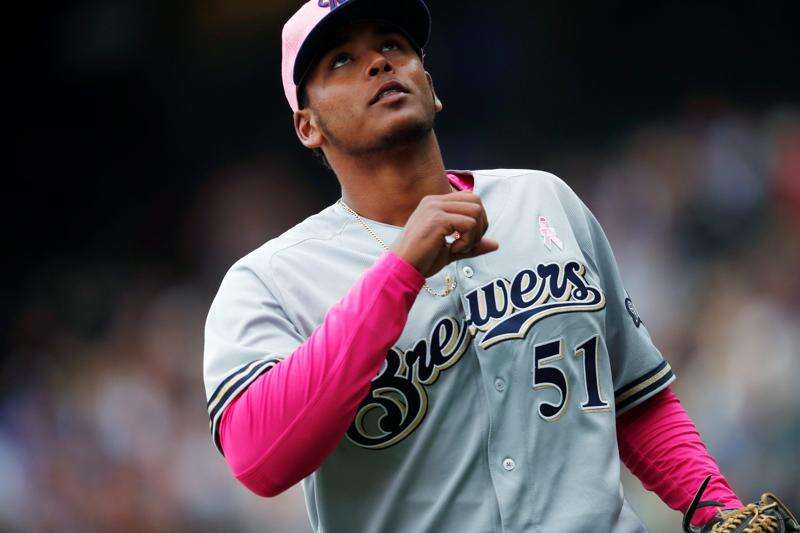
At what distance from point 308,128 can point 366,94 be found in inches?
8.6

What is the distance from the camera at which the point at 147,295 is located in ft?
18.6

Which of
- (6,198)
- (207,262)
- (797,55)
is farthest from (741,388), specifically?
(6,198)

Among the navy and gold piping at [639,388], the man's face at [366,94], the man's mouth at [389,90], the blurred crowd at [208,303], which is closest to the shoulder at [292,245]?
the man's face at [366,94]

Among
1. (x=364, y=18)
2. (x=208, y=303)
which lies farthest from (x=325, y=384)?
(x=208, y=303)

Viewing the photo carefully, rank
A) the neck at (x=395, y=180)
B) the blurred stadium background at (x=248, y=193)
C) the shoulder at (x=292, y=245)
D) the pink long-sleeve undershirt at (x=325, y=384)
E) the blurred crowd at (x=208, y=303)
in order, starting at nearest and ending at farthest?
1. the pink long-sleeve undershirt at (x=325, y=384)
2. the shoulder at (x=292, y=245)
3. the neck at (x=395, y=180)
4. the blurred crowd at (x=208, y=303)
5. the blurred stadium background at (x=248, y=193)

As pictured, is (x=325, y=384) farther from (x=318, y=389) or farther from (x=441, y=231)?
(x=441, y=231)

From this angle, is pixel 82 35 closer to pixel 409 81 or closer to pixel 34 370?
pixel 34 370

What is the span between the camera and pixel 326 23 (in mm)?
2045

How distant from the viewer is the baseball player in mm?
1675

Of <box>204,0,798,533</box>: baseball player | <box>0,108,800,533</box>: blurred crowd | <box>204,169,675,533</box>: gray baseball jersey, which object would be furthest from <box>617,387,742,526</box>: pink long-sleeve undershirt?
<box>0,108,800,533</box>: blurred crowd

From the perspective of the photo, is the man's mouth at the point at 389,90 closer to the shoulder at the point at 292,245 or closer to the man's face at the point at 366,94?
the man's face at the point at 366,94

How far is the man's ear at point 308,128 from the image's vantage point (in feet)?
7.10

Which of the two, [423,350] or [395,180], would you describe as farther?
[395,180]

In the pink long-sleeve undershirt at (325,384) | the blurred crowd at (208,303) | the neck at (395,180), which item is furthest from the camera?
the blurred crowd at (208,303)
